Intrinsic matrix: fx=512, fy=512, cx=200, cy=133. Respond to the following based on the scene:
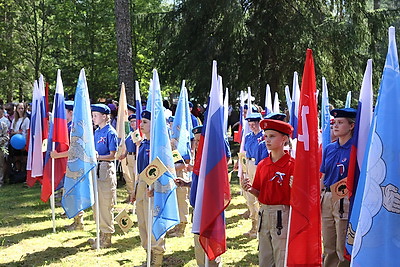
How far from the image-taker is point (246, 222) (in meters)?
9.48

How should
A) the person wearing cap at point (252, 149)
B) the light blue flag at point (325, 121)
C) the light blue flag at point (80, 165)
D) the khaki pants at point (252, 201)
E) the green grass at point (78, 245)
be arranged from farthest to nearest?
the khaki pants at point (252, 201)
the person wearing cap at point (252, 149)
the light blue flag at point (80, 165)
the green grass at point (78, 245)
the light blue flag at point (325, 121)

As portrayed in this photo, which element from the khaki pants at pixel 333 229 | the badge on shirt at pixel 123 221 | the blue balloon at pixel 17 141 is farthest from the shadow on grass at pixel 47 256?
the blue balloon at pixel 17 141

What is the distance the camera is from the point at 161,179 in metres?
6.31

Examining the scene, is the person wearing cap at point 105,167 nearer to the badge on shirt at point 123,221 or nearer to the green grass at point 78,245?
the green grass at point 78,245

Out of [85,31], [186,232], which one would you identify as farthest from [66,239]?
[85,31]

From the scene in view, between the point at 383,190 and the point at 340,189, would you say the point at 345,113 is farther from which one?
the point at 383,190

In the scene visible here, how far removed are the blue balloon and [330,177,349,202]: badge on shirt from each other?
1013cm

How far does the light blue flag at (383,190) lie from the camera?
3328mm

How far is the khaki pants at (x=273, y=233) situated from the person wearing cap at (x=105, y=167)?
337cm

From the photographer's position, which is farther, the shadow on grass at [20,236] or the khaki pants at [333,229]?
the shadow on grass at [20,236]

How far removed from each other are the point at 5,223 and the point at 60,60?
16.8m

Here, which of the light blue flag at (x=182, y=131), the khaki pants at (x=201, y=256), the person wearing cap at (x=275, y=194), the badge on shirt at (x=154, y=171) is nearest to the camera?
the person wearing cap at (x=275, y=194)

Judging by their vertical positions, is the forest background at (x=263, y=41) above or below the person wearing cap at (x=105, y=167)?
above

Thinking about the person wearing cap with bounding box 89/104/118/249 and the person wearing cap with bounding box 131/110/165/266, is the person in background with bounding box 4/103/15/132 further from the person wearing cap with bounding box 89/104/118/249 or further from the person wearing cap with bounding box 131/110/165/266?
the person wearing cap with bounding box 131/110/165/266
